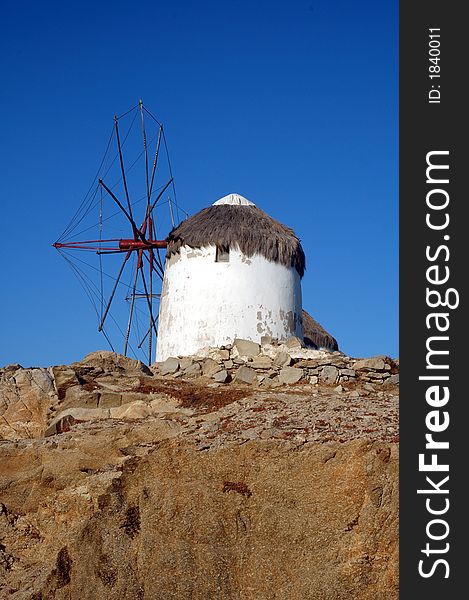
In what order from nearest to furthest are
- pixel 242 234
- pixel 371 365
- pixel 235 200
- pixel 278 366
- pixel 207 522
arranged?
pixel 207 522 < pixel 371 365 < pixel 278 366 < pixel 242 234 < pixel 235 200

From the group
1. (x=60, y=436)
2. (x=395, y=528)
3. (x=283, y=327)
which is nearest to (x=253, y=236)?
(x=283, y=327)

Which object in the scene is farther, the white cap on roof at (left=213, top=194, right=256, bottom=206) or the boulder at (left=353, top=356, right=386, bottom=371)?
the white cap on roof at (left=213, top=194, right=256, bottom=206)

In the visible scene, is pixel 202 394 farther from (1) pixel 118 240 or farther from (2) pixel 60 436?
(1) pixel 118 240

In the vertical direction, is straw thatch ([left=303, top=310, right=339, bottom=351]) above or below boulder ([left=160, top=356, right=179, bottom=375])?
above

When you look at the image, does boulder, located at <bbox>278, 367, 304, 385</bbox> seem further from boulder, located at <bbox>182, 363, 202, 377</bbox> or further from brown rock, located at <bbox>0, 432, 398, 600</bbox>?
brown rock, located at <bbox>0, 432, 398, 600</bbox>

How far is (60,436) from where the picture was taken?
16.2m

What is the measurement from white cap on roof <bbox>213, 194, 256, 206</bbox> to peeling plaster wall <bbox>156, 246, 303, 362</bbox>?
2186 millimetres

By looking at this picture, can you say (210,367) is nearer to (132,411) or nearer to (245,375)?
(245,375)

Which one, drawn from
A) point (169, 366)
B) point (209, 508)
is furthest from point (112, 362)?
point (209, 508)

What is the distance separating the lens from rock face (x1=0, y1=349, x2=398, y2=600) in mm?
12828

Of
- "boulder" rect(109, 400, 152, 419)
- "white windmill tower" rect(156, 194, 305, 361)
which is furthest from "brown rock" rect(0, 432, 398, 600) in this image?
"white windmill tower" rect(156, 194, 305, 361)

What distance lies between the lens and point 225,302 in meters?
23.5

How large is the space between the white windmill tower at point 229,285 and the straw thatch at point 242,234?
3 centimetres

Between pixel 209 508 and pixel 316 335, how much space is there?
19219mm
